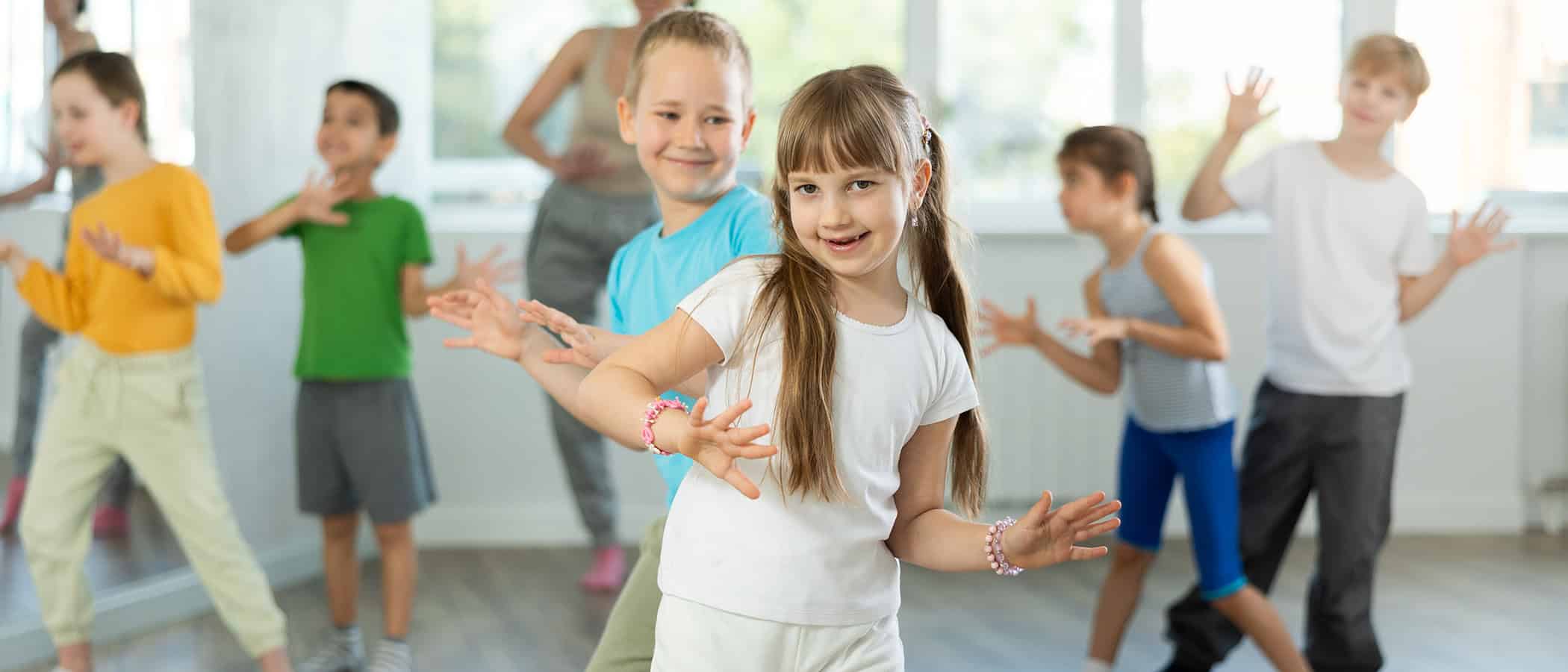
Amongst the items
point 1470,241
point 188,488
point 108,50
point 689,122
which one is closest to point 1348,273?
→ point 1470,241

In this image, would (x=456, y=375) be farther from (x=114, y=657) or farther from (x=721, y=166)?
(x=721, y=166)

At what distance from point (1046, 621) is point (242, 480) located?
203 cm

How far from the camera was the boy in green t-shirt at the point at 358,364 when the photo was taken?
9.84 feet

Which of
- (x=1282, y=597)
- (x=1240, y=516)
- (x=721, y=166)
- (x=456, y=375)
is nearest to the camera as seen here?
(x=721, y=166)

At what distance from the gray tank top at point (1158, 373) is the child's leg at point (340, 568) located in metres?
1.63

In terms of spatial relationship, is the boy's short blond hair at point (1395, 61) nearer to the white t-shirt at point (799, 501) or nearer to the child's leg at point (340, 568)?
the white t-shirt at point (799, 501)

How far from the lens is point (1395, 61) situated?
273 centimetres

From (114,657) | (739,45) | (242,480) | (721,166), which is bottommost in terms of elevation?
(114,657)

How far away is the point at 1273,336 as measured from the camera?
2.89 meters

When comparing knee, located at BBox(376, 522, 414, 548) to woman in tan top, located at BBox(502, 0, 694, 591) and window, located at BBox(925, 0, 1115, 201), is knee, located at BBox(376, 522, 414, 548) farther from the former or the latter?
window, located at BBox(925, 0, 1115, 201)

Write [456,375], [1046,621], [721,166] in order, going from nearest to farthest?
[721,166] → [1046,621] → [456,375]

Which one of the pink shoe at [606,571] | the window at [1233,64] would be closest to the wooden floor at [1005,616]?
the pink shoe at [606,571]

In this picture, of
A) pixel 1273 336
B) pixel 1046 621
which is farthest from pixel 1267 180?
pixel 1046 621

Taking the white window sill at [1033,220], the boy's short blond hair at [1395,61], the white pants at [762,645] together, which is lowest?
the white pants at [762,645]
